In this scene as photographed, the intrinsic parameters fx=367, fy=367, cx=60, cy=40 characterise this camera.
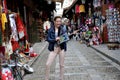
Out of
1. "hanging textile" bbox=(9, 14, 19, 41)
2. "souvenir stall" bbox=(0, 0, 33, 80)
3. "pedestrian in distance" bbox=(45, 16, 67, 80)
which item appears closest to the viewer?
"souvenir stall" bbox=(0, 0, 33, 80)

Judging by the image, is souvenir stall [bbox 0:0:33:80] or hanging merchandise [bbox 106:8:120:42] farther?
hanging merchandise [bbox 106:8:120:42]

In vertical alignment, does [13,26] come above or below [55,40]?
above

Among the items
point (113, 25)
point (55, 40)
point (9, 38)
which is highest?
point (55, 40)

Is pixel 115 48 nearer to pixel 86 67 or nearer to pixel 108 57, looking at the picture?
pixel 108 57

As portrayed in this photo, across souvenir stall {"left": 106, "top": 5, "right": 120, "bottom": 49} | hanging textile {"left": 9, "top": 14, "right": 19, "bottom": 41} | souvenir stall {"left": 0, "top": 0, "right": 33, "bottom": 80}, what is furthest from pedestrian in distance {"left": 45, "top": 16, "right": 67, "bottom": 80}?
souvenir stall {"left": 106, "top": 5, "right": 120, "bottom": 49}

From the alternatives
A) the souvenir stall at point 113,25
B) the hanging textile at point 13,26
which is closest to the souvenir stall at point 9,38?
the hanging textile at point 13,26

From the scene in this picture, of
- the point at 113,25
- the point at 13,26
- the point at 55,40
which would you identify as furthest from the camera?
the point at 113,25

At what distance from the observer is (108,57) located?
1770 centimetres

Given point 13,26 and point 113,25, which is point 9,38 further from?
point 113,25

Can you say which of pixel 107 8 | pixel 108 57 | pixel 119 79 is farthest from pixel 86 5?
pixel 119 79

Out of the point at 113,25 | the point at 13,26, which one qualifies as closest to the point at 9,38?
the point at 13,26

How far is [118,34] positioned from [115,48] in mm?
3403

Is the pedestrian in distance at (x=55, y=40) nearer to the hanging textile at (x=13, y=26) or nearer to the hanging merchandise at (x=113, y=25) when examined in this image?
the hanging textile at (x=13, y=26)

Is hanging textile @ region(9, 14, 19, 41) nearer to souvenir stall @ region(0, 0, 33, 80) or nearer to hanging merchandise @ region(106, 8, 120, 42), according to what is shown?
souvenir stall @ region(0, 0, 33, 80)
